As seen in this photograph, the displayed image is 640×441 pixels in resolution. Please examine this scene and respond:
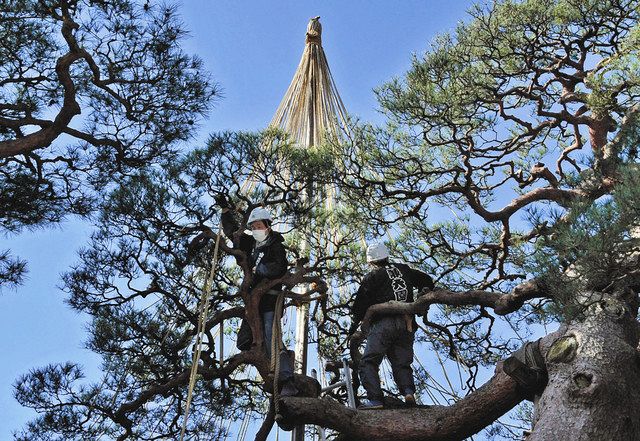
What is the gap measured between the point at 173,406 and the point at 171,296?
77 centimetres

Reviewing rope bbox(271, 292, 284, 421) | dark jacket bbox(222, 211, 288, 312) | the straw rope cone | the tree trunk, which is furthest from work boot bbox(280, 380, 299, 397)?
the straw rope cone

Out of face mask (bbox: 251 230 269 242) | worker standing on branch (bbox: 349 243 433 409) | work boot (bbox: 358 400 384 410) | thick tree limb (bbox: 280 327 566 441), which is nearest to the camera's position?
thick tree limb (bbox: 280 327 566 441)

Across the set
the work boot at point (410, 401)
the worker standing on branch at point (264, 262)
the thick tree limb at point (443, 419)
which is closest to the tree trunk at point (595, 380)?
the thick tree limb at point (443, 419)

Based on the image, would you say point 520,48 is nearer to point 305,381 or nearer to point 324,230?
point 324,230

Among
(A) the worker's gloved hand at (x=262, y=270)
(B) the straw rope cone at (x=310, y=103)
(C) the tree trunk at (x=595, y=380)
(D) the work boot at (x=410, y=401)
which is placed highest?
(B) the straw rope cone at (x=310, y=103)

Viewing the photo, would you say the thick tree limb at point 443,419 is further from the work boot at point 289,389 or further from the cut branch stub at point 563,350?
the work boot at point 289,389

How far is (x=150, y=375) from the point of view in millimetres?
4715

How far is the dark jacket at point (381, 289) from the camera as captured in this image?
410 cm

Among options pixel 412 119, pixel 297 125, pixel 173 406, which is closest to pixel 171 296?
pixel 173 406

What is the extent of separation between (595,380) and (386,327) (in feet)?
3.65

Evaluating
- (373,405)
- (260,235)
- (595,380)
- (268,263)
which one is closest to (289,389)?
(373,405)

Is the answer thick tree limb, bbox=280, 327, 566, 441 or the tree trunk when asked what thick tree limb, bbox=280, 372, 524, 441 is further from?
the tree trunk

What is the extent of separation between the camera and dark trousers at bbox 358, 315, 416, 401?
3.89 meters

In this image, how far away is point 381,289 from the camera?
162 inches
